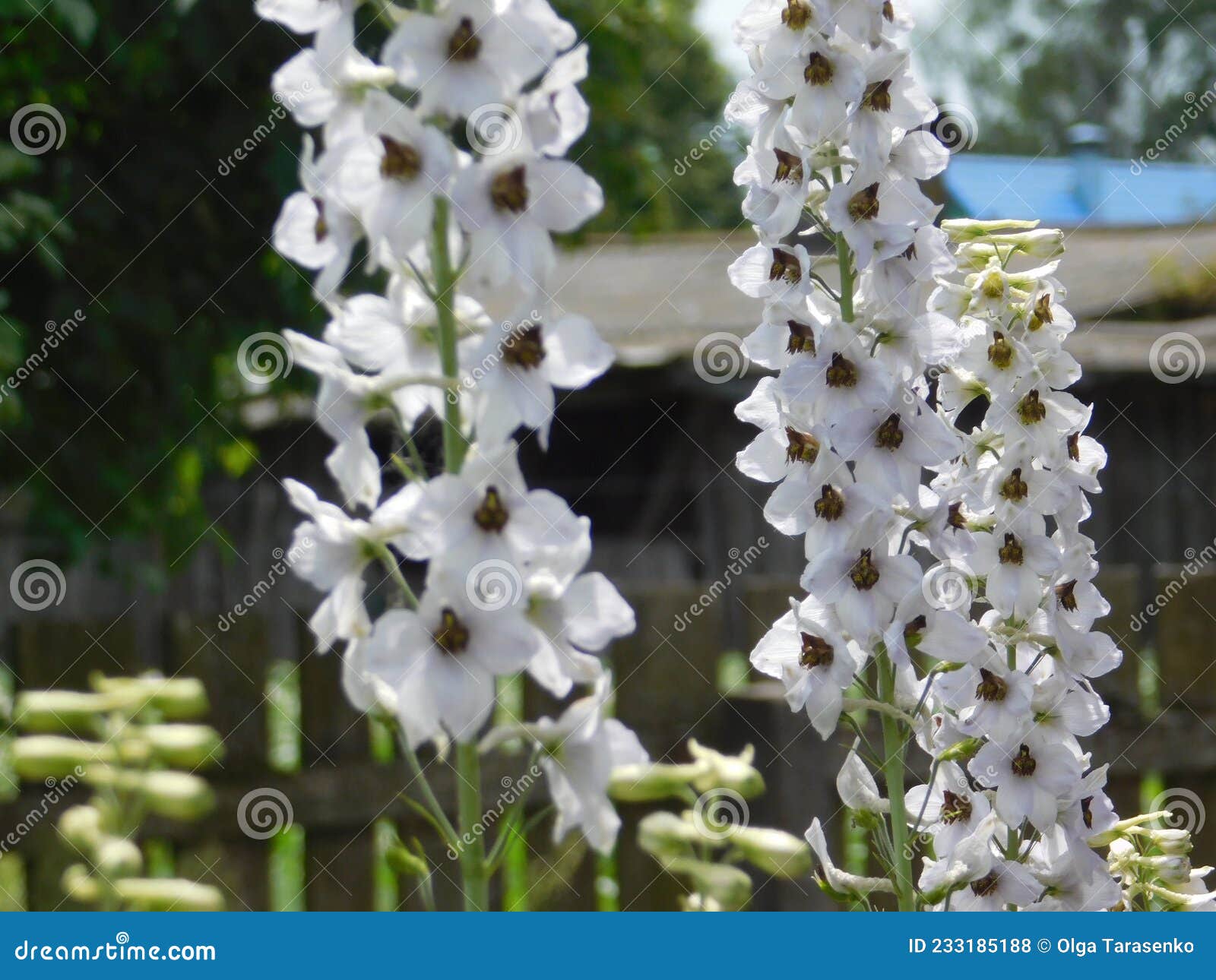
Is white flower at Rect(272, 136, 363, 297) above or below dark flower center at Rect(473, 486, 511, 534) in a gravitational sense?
above

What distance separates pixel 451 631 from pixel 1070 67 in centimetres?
2985

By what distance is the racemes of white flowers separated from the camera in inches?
49.3

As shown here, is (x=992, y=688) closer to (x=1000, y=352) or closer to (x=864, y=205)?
(x=1000, y=352)

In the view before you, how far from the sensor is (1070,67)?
27547 mm

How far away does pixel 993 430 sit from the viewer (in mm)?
1395

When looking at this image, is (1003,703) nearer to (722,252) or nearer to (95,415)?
(95,415)

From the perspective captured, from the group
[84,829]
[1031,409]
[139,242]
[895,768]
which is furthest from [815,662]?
[139,242]

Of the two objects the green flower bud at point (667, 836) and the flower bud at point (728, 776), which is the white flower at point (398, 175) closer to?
the flower bud at point (728, 776)

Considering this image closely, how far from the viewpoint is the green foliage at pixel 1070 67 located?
24.9 m

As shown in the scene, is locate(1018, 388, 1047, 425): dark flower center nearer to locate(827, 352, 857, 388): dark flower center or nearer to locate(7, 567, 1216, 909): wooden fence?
locate(827, 352, 857, 388): dark flower center

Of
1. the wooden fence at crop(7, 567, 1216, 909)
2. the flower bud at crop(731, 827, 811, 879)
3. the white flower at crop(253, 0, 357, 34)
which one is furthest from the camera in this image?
the wooden fence at crop(7, 567, 1216, 909)

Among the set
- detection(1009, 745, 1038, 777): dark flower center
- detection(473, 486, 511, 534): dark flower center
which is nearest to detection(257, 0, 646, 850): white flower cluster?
detection(473, 486, 511, 534): dark flower center

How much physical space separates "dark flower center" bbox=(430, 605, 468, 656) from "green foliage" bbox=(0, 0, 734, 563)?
274cm

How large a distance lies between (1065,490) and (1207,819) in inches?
94.5
